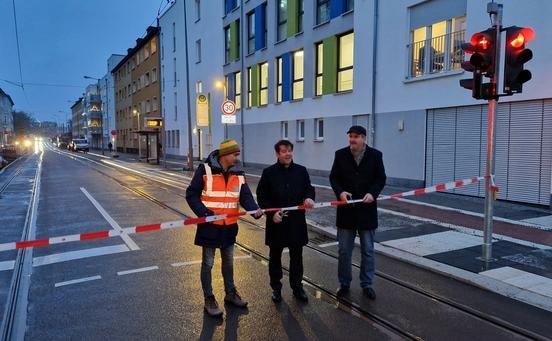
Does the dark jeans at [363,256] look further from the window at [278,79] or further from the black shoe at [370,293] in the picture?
the window at [278,79]

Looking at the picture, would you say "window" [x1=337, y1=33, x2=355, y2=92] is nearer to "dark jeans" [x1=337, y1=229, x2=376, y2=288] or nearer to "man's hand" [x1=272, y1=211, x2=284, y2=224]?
"dark jeans" [x1=337, y1=229, x2=376, y2=288]

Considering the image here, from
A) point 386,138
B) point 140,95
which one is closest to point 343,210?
point 386,138

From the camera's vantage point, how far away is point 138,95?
184 feet

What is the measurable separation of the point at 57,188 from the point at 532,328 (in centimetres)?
1645

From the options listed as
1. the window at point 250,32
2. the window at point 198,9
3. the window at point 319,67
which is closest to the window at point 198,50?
the window at point 198,9

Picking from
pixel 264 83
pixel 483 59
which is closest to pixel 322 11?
pixel 264 83

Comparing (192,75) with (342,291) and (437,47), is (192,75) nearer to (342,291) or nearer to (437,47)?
(437,47)

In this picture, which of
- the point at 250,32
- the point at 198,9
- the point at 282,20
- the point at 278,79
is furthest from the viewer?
the point at 198,9

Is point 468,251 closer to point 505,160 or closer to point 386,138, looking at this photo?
point 505,160

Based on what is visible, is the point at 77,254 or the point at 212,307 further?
the point at 77,254

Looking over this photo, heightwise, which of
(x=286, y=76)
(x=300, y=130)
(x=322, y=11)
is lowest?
Result: (x=300, y=130)

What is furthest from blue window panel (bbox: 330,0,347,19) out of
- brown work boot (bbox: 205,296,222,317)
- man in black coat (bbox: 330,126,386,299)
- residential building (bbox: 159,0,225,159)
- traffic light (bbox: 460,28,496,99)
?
brown work boot (bbox: 205,296,222,317)

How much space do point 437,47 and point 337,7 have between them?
6.01 meters

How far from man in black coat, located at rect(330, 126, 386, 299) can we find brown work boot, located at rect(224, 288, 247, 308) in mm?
1139
